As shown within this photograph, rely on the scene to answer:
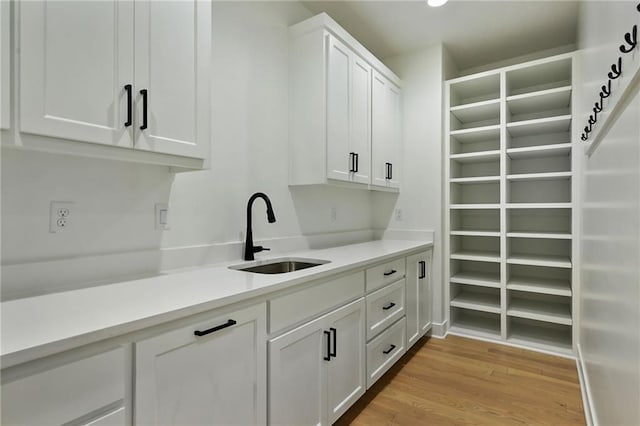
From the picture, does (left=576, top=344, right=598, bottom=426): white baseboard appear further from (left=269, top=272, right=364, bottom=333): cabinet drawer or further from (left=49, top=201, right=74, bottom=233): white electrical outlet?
(left=49, top=201, right=74, bottom=233): white electrical outlet

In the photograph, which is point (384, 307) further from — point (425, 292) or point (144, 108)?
point (144, 108)

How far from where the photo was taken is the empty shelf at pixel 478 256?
300 cm

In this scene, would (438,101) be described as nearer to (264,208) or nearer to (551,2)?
(551,2)

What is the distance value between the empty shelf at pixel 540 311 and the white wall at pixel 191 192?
5.66 ft

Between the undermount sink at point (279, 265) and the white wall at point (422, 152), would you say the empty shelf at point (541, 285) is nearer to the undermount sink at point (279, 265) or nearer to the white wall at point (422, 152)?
the white wall at point (422, 152)

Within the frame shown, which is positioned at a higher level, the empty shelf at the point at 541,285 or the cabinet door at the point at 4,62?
the cabinet door at the point at 4,62

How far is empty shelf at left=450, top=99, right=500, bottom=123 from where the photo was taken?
3.03m

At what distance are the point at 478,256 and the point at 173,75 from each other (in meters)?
2.88

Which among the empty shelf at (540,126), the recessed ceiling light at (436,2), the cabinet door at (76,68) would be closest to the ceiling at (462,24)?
the recessed ceiling light at (436,2)

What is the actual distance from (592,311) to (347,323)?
1318 mm

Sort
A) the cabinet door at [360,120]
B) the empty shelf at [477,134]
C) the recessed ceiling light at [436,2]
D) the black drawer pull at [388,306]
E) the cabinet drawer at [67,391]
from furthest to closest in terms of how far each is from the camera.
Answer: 1. the empty shelf at [477,134]
2. the cabinet door at [360,120]
3. the recessed ceiling light at [436,2]
4. the black drawer pull at [388,306]
5. the cabinet drawer at [67,391]

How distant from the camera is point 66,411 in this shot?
0.77 m

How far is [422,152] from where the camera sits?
10.6ft

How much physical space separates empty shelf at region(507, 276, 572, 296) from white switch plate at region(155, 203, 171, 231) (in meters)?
2.77
